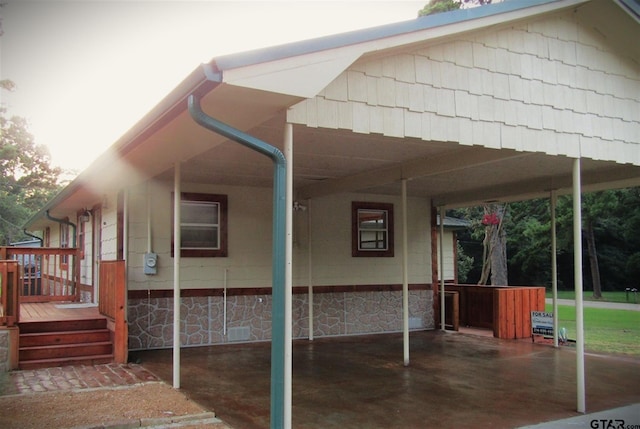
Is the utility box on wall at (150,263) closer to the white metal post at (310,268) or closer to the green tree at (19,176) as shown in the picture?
the white metal post at (310,268)

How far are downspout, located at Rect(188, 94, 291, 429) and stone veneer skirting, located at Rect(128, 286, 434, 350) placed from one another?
5485 mm

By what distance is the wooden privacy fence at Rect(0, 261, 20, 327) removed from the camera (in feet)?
24.2

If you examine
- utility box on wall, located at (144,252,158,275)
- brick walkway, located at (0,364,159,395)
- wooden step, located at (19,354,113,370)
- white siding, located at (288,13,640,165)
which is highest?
white siding, located at (288,13,640,165)

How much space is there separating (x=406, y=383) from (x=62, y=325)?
5.07 metres

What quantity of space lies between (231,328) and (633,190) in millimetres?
23085

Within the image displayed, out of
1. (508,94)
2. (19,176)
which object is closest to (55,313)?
(508,94)

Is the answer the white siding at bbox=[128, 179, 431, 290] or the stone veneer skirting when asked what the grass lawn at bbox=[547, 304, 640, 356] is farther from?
the white siding at bbox=[128, 179, 431, 290]

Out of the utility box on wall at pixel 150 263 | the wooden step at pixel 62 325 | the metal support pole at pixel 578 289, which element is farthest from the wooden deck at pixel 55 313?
the metal support pole at pixel 578 289

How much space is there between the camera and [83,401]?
560cm

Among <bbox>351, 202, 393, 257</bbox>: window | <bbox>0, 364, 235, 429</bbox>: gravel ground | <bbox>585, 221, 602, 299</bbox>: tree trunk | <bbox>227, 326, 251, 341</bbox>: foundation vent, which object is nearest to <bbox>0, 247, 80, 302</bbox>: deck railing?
<bbox>227, 326, 251, 341</bbox>: foundation vent

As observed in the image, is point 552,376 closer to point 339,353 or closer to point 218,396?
point 339,353

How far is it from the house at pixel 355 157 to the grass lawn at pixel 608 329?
10.4 ft

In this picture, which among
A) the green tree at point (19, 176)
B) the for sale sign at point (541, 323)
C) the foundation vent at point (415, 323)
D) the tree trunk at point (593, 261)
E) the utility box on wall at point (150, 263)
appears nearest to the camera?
the utility box on wall at point (150, 263)

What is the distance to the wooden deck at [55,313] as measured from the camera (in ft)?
27.8
